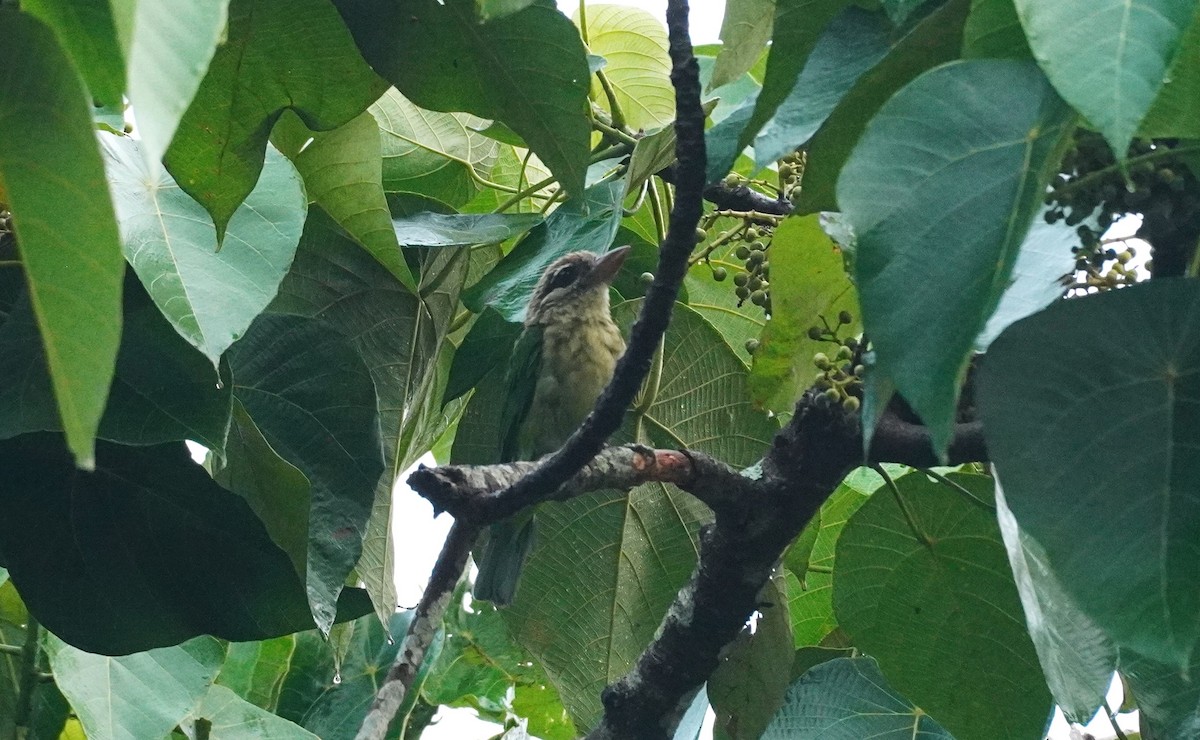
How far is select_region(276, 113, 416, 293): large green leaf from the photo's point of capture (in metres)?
1.77

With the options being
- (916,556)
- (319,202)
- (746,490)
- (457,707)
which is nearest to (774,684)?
(916,556)

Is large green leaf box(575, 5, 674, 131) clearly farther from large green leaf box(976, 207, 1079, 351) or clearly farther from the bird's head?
large green leaf box(976, 207, 1079, 351)

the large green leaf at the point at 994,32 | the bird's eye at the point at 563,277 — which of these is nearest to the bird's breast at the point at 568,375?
the bird's eye at the point at 563,277

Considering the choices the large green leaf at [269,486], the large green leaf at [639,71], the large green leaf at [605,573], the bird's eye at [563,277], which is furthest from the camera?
the bird's eye at [563,277]

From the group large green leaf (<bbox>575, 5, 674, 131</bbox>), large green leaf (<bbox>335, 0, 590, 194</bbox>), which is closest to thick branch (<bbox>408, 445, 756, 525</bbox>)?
large green leaf (<bbox>335, 0, 590, 194</bbox>)

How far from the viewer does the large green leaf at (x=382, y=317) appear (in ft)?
6.36

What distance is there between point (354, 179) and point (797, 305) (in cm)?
67

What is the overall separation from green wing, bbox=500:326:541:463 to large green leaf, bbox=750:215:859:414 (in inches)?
52.3

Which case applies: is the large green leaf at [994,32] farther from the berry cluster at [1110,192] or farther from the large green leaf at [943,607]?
the large green leaf at [943,607]

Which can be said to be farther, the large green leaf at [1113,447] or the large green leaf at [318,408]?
the large green leaf at [318,408]

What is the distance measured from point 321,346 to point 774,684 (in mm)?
907

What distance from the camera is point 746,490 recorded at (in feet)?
5.40

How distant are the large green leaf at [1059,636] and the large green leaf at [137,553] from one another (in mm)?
917

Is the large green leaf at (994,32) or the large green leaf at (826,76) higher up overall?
the large green leaf at (994,32)
